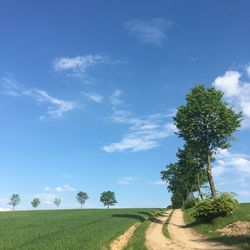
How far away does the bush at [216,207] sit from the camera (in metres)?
40.2

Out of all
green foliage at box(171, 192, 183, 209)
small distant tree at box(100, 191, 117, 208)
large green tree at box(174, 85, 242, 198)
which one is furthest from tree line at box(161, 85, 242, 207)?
small distant tree at box(100, 191, 117, 208)

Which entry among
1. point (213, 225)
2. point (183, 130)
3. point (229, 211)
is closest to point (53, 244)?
point (213, 225)

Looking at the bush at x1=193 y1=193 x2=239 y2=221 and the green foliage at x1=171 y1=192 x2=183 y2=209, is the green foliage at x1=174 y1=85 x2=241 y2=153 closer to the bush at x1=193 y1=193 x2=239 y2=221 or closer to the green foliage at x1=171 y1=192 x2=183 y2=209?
the bush at x1=193 y1=193 x2=239 y2=221

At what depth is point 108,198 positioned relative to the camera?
646 feet

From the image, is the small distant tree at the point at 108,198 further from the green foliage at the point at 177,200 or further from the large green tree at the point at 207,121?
the large green tree at the point at 207,121

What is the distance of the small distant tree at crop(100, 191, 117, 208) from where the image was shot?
196875 mm

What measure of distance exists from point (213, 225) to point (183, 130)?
13.5 meters

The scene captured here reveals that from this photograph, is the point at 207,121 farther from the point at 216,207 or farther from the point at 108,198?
the point at 108,198

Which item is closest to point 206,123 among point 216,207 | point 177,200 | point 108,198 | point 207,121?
point 207,121

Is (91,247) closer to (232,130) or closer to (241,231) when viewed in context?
(241,231)

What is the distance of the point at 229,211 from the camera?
40.2 m

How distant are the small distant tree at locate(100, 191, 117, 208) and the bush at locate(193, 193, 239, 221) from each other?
158 m

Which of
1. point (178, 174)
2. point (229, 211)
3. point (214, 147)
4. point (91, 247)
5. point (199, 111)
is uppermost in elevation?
point (178, 174)

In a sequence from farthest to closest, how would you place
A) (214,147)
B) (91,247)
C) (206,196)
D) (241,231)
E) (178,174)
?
(178,174) → (214,147) → (206,196) → (241,231) → (91,247)
